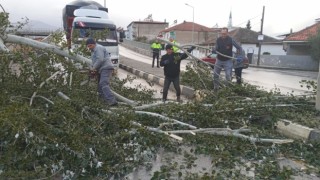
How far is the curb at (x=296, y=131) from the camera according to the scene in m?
5.91

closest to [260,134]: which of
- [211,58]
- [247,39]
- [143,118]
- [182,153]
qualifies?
[182,153]

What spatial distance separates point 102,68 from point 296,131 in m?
4.09

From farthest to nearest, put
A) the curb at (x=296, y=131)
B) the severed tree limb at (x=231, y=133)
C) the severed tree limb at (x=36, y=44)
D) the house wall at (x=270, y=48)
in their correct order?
the house wall at (x=270, y=48) → the severed tree limb at (x=36, y=44) → the curb at (x=296, y=131) → the severed tree limb at (x=231, y=133)

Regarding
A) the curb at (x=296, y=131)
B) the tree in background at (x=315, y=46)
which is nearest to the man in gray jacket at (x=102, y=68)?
the curb at (x=296, y=131)

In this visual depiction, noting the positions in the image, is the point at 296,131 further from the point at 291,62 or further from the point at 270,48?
the point at 270,48

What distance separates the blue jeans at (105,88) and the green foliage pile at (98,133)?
20 centimetres

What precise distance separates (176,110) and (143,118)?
0.64 metres

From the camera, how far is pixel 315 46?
3278 centimetres

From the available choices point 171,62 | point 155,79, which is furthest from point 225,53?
point 155,79

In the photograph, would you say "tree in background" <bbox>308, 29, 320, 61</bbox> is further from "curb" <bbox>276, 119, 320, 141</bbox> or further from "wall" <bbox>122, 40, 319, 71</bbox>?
"curb" <bbox>276, 119, 320, 141</bbox>

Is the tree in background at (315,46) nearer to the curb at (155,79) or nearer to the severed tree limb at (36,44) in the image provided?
the curb at (155,79)

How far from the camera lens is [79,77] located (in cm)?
735

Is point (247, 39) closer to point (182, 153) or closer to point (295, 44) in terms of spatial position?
point (295, 44)

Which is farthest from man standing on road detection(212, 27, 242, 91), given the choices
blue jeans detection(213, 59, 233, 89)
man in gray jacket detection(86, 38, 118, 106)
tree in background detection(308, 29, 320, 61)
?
tree in background detection(308, 29, 320, 61)
